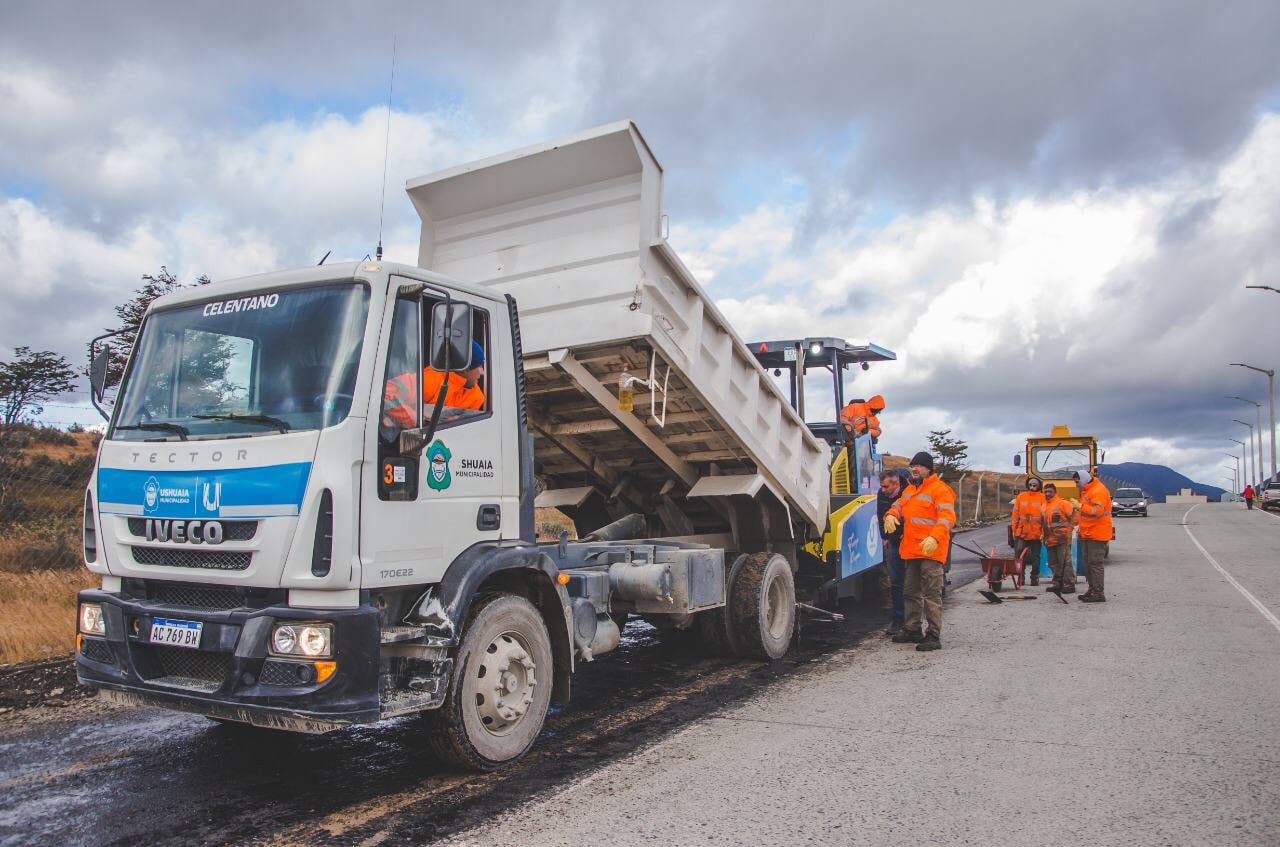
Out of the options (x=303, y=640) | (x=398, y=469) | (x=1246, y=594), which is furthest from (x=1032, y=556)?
(x=303, y=640)

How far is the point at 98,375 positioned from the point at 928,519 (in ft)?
20.8

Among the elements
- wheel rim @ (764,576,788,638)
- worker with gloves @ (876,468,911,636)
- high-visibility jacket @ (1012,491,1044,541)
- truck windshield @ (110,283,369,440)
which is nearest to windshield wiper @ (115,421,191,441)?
truck windshield @ (110,283,369,440)

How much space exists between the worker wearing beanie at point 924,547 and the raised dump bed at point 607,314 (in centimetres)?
141

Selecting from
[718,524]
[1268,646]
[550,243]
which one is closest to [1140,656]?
[1268,646]

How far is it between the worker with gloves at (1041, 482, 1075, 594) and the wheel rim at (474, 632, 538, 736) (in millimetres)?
8977

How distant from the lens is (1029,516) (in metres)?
12.3

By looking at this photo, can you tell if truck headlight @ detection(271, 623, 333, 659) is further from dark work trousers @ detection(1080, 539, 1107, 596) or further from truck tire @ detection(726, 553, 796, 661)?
dark work trousers @ detection(1080, 539, 1107, 596)

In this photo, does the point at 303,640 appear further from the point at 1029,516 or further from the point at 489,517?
the point at 1029,516

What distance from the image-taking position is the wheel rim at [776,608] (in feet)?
24.5

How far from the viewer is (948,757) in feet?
15.1

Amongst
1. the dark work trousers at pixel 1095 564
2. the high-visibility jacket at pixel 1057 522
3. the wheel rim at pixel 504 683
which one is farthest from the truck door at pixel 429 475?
the high-visibility jacket at pixel 1057 522

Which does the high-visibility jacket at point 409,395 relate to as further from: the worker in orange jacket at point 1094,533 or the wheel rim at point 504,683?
the worker in orange jacket at point 1094,533

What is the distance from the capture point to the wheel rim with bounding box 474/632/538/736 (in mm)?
4410

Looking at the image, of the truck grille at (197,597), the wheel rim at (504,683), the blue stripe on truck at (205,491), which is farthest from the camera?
the wheel rim at (504,683)
